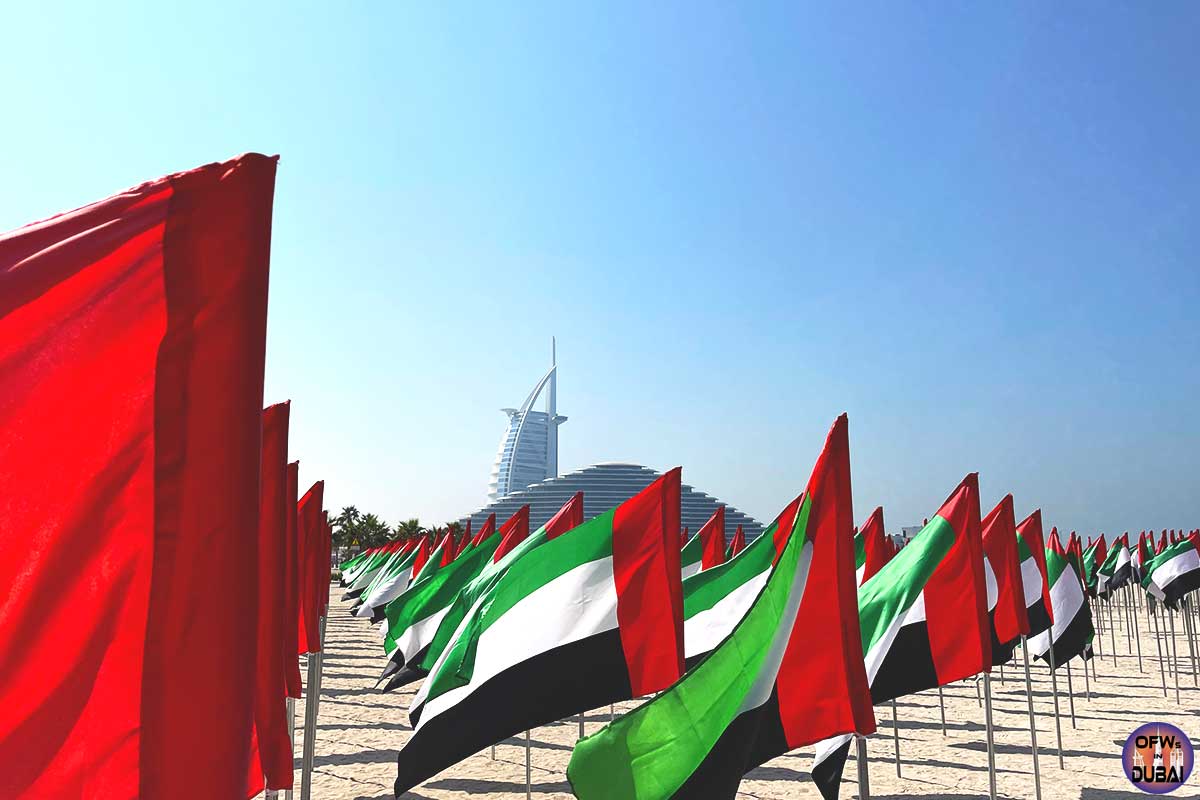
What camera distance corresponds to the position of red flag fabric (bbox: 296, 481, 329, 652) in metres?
9.05

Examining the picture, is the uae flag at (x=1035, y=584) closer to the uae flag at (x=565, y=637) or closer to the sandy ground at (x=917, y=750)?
the sandy ground at (x=917, y=750)

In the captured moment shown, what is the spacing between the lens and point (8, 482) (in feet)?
5.91

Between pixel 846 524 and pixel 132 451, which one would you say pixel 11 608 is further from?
pixel 846 524

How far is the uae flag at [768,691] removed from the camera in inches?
171

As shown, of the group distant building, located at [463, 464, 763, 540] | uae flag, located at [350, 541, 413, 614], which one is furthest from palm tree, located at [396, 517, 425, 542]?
uae flag, located at [350, 541, 413, 614]

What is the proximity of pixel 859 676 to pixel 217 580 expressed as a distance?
4.37 metres

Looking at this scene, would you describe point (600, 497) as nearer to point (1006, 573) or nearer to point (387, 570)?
point (387, 570)

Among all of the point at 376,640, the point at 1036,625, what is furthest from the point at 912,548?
the point at 376,640

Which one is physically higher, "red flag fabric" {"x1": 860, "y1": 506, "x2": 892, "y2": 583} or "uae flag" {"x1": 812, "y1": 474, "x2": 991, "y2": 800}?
"red flag fabric" {"x1": 860, "y1": 506, "x2": 892, "y2": 583}

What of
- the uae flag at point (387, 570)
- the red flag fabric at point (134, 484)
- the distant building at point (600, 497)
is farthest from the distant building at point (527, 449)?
the red flag fabric at point (134, 484)

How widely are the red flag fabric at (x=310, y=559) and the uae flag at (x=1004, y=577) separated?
22.3 feet

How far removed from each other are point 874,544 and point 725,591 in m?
3.57

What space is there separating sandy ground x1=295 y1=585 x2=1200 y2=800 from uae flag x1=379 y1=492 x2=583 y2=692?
284 cm

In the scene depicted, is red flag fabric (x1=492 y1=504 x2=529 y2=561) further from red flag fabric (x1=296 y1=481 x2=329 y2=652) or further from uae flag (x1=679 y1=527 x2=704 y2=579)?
uae flag (x1=679 y1=527 x2=704 y2=579)
